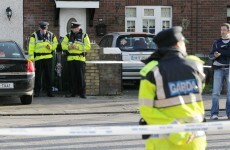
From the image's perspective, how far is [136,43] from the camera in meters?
16.4

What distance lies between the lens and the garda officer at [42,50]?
1428cm

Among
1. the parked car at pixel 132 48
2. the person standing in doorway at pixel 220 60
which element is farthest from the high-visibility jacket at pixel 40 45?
the person standing in doorway at pixel 220 60

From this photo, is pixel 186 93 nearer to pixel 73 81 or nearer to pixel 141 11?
pixel 73 81

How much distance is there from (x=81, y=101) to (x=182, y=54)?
957cm

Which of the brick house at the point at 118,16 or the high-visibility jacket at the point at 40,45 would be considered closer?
the high-visibility jacket at the point at 40,45

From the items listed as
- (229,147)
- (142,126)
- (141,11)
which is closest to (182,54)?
(142,126)

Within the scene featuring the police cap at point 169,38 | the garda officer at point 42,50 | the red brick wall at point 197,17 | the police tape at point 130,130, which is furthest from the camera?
the red brick wall at point 197,17

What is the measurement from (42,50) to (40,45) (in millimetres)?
133

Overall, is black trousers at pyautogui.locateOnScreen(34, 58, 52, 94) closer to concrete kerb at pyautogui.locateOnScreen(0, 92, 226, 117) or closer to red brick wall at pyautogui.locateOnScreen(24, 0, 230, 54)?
concrete kerb at pyautogui.locateOnScreen(0, 92, 226, 117)

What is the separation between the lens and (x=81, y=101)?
46.3 feet

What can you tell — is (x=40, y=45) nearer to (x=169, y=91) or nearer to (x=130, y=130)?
(x=130, y=130)

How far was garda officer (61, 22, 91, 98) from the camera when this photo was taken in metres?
14.3

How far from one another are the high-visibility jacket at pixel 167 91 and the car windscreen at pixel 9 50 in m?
8.90

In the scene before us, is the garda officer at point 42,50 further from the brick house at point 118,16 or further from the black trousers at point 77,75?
the brick house at point 118,16
